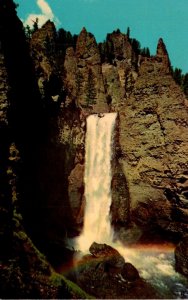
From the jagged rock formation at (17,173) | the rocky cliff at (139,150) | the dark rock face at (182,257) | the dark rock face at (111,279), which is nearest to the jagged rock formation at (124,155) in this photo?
the rocky cliff at (139,150)

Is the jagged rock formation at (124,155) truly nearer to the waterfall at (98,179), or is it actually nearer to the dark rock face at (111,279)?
the waterfall at (98,179)

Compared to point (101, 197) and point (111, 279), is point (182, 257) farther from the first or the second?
point (101, 197)

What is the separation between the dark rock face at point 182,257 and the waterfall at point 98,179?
6.41 m

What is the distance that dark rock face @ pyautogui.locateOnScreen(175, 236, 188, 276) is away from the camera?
20.9 meters

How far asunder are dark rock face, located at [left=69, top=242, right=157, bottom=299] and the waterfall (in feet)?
16.3

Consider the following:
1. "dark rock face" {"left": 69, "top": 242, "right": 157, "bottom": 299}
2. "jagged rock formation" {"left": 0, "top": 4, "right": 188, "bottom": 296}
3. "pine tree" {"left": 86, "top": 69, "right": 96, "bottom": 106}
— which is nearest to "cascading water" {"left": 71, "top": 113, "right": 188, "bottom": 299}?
"jagged rock formation" {"left": 0, "top": 4, "right": 188, "bottom": 296}

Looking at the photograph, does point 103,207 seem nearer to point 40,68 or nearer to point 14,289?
point 40,68

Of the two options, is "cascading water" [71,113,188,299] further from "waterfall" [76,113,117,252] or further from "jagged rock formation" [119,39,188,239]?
"jagged rock formation" [119,39,188,239]

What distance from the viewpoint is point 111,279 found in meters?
18.8

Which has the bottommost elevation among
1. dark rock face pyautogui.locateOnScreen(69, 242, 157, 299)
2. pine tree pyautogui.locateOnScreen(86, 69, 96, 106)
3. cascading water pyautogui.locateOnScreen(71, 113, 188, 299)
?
dark rock face pyautogui.locateOnScreen(69, 242, 157, 299)

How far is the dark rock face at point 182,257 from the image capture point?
20905 mm

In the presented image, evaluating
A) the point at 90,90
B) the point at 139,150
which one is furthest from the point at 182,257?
the point at 90,90

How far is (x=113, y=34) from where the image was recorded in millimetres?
50781

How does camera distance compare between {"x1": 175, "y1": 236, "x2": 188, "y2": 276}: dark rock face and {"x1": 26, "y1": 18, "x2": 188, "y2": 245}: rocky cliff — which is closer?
{"x1": 175, "y1": 236, "x2": 188, "y2": 276}: dark rock face
